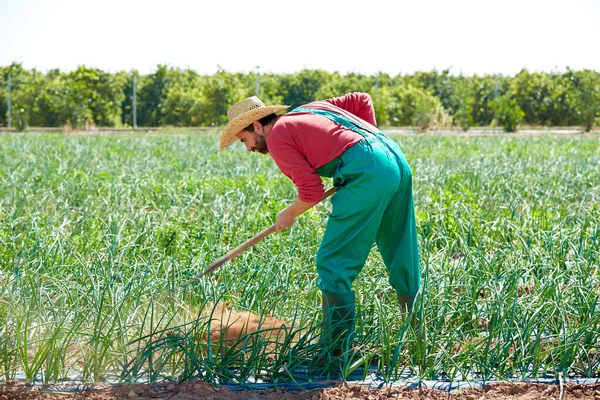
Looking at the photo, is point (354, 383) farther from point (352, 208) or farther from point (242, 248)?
point (242, 248)

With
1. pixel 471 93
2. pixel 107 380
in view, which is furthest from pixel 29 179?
pixel 471 93

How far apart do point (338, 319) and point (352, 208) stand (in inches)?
20.6

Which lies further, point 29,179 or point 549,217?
point 29,179

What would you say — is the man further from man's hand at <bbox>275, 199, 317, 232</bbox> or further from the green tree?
the green tree

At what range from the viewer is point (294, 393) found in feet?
9.52

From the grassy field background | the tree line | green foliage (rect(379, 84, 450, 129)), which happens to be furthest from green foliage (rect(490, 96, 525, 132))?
the grassy field background

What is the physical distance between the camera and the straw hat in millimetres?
3215

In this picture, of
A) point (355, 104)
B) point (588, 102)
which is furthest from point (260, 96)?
point (355, 104)

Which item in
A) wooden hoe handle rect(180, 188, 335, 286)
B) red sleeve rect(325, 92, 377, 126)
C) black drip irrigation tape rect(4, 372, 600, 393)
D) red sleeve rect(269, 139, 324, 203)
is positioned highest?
red sleeve rect(325, 92, 377, 126)

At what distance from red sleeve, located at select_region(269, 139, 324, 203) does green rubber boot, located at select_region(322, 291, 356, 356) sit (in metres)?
0.45

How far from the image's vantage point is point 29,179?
24.9 feet

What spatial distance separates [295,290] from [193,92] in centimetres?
2393

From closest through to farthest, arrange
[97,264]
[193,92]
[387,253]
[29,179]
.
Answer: [387,253], [97,264], [29,179], [193,92]

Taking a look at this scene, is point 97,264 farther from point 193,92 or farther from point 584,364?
point 193,92
